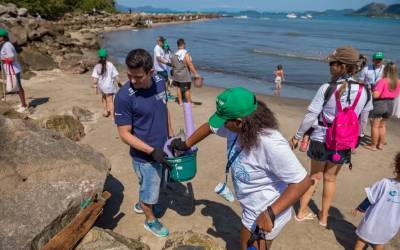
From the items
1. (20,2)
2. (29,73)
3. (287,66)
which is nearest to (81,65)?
(29,73)

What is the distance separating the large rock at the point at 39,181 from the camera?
128 inches

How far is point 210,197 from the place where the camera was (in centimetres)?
526

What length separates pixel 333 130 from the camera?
3.73m

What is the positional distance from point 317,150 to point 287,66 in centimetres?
1753

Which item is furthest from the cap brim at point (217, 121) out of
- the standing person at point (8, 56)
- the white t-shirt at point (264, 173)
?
the standing person at point (8, 56)

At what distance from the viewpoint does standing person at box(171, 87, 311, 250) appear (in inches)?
93.1

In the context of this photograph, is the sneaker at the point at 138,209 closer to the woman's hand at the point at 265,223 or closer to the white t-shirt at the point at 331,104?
the white t-shirt at the point at 331,104

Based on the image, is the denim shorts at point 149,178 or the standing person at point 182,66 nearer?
the denim shorts at point 149,178


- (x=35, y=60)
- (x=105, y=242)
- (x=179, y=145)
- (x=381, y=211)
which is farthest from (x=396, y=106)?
(x=35, y=60)

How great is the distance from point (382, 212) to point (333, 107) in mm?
1083

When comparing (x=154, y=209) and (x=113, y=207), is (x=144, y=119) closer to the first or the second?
(x=154, y=209)

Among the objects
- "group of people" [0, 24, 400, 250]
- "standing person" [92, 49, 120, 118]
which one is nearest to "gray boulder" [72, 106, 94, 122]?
"standing person" [92, 49, 120, 118]

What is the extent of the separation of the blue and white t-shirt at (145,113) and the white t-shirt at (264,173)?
1.00 m

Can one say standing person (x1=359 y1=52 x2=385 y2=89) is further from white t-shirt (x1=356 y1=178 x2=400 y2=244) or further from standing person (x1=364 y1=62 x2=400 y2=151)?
white t-shirt (x1=356 y1=178 x2=400 y2=244)
